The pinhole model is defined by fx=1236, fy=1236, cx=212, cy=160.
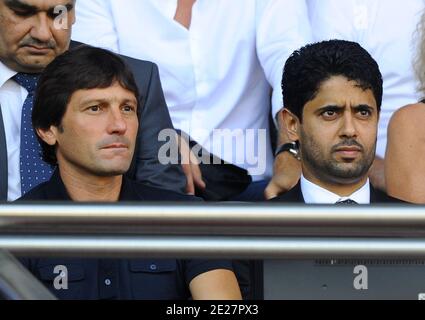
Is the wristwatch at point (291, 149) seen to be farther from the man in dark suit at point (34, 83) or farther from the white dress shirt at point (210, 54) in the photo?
the man in dark suit at point (34, 83)

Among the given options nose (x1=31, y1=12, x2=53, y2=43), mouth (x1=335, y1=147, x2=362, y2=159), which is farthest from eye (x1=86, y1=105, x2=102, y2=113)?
mouth (x1=335, y1=147, x2=362, y2=159)

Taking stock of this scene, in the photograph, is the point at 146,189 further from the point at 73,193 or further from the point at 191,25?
the point at 191,25

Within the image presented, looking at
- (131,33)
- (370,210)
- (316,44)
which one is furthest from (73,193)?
(370,210)

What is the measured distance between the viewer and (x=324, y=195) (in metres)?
3.76

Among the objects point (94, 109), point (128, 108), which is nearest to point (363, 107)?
point (128, 108)

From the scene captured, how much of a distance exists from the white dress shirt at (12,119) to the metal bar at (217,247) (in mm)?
1459

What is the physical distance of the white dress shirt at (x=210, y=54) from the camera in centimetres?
399

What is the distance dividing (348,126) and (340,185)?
0.19m

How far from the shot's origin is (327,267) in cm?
351

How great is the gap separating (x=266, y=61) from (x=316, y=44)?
0.22 m

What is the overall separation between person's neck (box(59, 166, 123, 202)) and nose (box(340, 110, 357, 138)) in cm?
68

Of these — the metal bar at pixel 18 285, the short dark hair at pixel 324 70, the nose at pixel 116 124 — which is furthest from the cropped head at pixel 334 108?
the metal bar at pixel 18 285

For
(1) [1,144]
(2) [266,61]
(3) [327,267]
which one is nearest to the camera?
(3) [327,267]
